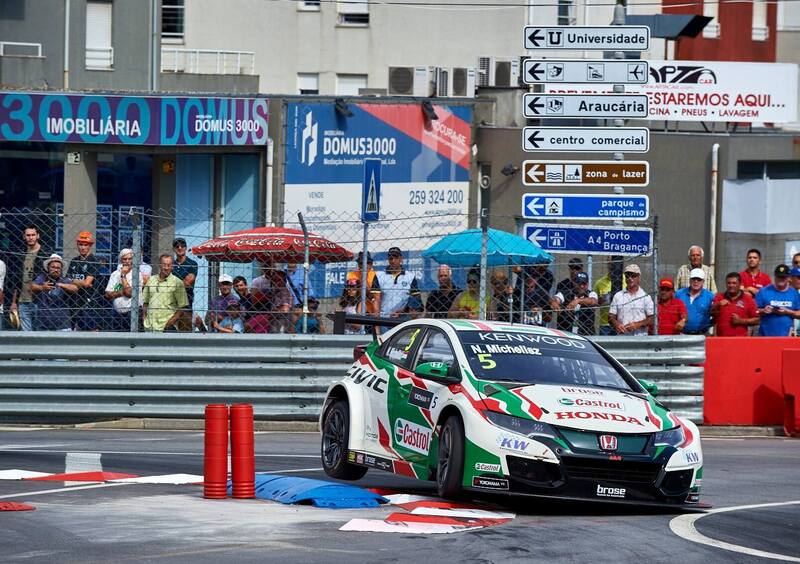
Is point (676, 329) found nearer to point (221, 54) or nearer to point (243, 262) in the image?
point (243, 262)

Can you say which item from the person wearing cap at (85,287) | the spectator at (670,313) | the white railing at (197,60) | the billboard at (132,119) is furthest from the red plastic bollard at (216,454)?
the white railing at (197,60)

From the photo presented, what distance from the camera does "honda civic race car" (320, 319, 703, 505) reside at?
33.5ft

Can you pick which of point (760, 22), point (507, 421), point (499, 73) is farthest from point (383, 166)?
point (760, 22)

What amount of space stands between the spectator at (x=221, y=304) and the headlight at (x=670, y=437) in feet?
25.0

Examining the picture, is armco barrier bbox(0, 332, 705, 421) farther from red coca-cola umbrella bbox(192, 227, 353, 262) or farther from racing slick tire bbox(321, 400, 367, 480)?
racing slick tire bbox(321, 400, 367, 480)

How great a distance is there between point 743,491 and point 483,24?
39.7 metres

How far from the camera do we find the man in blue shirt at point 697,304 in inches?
716

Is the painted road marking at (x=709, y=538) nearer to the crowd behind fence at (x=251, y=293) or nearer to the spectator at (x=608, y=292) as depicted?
the crowd behind fence at (x=251, y=293)

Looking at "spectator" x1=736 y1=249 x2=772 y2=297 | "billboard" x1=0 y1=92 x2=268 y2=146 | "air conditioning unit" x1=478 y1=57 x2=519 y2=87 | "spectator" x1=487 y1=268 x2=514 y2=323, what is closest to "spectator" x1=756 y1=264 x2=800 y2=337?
"spectator" x1=736 y1=249 x2=772 y2=297

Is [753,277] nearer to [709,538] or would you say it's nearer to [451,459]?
[451,459]

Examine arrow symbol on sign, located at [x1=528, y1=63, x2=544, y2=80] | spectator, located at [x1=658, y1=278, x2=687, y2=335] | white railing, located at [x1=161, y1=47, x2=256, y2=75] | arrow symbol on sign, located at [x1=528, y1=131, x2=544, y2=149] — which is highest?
white railing, located at [x1=161, y1=47, x2=256, y2=75]

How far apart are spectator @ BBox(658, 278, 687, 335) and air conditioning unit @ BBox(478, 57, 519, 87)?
74.0 ft

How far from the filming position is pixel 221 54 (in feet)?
160

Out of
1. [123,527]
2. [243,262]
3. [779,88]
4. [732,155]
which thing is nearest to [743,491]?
[123,527]
